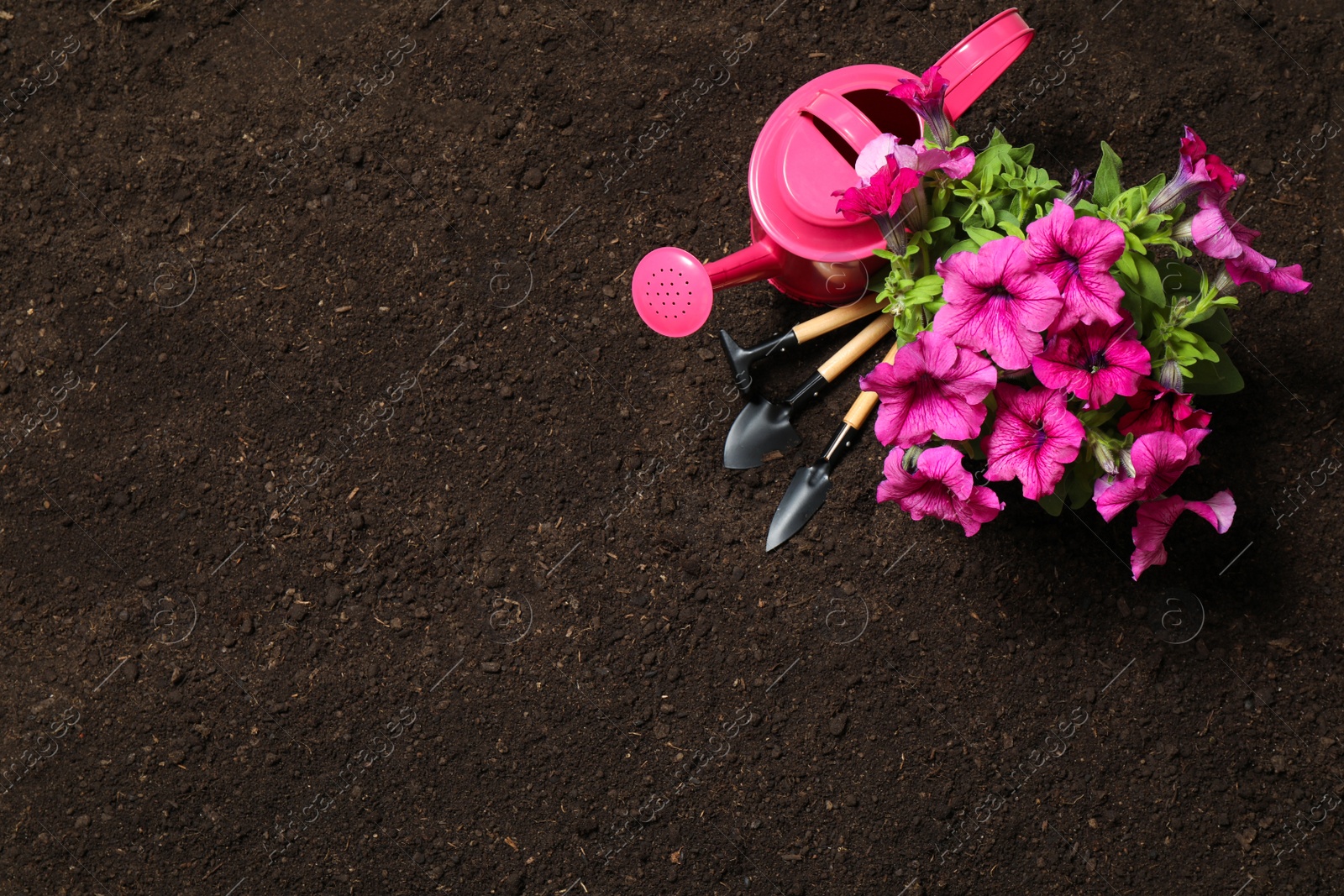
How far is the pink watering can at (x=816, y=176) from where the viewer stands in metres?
1.39

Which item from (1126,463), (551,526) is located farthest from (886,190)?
(551,526)

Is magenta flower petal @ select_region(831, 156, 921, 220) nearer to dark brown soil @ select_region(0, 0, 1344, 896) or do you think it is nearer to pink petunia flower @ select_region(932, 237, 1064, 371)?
pink petunia flower @ select_region(932, 237, 1064, 371)

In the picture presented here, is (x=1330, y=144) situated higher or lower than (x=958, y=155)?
lower

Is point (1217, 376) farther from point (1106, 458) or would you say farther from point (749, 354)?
point (749, 354)

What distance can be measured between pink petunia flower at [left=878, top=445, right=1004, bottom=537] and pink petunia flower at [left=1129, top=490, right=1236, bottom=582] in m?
0.21

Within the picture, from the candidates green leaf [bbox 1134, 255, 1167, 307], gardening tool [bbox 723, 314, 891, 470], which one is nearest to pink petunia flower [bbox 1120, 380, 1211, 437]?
green leaf [bbox 1134, 255, 1167, 307]

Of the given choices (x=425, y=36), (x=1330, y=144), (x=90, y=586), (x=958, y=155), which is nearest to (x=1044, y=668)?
(x=958, y=155)

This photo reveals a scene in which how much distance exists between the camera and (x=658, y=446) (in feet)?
5.67

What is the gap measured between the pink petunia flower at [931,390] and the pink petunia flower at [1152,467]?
0.19m

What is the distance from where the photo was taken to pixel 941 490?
1239 mm

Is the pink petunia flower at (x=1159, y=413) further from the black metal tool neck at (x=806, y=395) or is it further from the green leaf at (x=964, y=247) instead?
the black metal tool neck at (x=806, y=395)

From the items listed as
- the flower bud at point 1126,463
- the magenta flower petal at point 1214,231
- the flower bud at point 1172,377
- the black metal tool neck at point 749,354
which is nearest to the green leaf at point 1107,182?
the magenta flower petal at point 1214,231

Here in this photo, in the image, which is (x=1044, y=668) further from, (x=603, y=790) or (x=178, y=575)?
(x=178, y=575)

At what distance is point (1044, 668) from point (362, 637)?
128 cm
